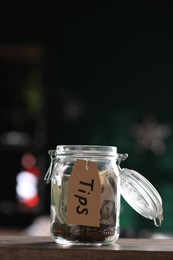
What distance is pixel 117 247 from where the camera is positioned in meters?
1.04

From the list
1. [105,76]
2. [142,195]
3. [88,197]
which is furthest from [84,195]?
[105,76]

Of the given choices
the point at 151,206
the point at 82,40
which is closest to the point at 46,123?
the point at 82,40

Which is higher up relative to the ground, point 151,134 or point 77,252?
point 151,134

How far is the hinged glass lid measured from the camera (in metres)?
1.12

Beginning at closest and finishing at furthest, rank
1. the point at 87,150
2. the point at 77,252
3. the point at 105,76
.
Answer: the point at 77,252 < the point at 87,150 < the point at 105,76

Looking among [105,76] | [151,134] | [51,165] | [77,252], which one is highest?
[105,76]

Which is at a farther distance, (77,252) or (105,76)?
(105,76)

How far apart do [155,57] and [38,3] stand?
1180 millimetres

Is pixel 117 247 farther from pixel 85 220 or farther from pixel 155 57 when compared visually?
pixel 155 57

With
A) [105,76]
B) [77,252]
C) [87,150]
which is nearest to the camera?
[77,252]

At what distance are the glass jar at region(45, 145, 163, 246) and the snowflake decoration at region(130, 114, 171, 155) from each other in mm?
4870

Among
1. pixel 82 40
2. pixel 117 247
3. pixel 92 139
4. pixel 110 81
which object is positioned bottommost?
pixel 117 247

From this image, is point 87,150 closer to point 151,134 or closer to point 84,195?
point 84,195

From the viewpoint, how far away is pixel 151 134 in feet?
19.8
